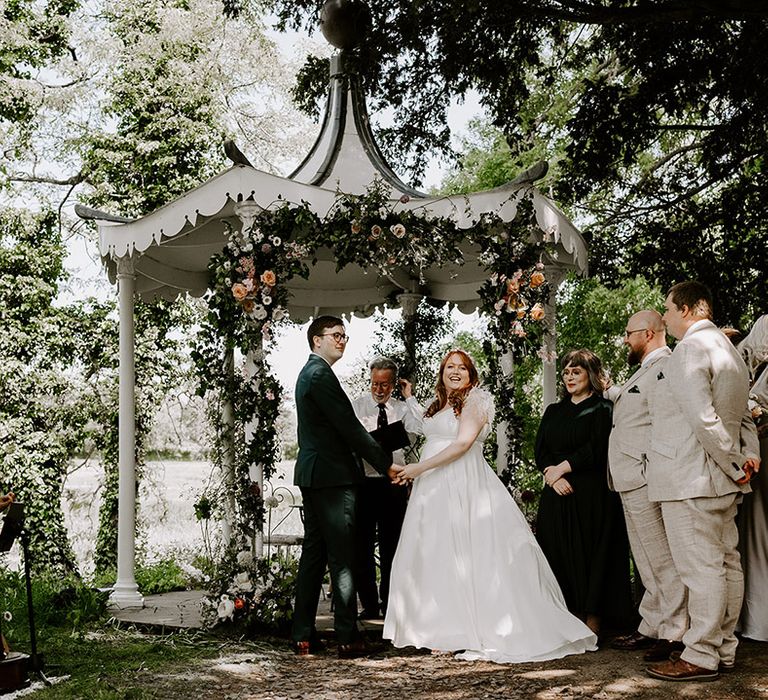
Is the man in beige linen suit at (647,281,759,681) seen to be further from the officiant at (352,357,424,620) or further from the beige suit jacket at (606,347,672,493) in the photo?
the officiant at (352,357,424,620)

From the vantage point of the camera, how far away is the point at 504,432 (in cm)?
690

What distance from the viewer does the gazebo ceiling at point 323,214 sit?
252 inches

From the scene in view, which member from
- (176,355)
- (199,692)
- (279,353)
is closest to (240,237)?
(279,353)

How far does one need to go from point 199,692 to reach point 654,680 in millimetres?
2443

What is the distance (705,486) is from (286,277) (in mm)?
3174

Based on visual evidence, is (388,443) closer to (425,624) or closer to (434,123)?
(425,624)

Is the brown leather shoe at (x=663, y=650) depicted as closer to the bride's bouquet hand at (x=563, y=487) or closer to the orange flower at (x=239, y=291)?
the bride's bouquet hand at (x=563, y=487)

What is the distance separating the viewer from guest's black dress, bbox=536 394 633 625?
233 inches

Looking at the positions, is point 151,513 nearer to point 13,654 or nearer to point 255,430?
point 255,430

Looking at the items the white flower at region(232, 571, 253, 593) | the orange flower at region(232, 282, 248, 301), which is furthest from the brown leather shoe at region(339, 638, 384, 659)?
the orange flower at region(232, 282, 248, 301)

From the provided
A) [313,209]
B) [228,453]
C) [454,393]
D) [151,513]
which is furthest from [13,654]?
[151,513]

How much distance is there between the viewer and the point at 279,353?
651 cm

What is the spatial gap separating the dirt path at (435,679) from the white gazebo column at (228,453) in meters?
1.10

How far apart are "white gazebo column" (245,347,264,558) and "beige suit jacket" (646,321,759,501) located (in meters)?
2.78
